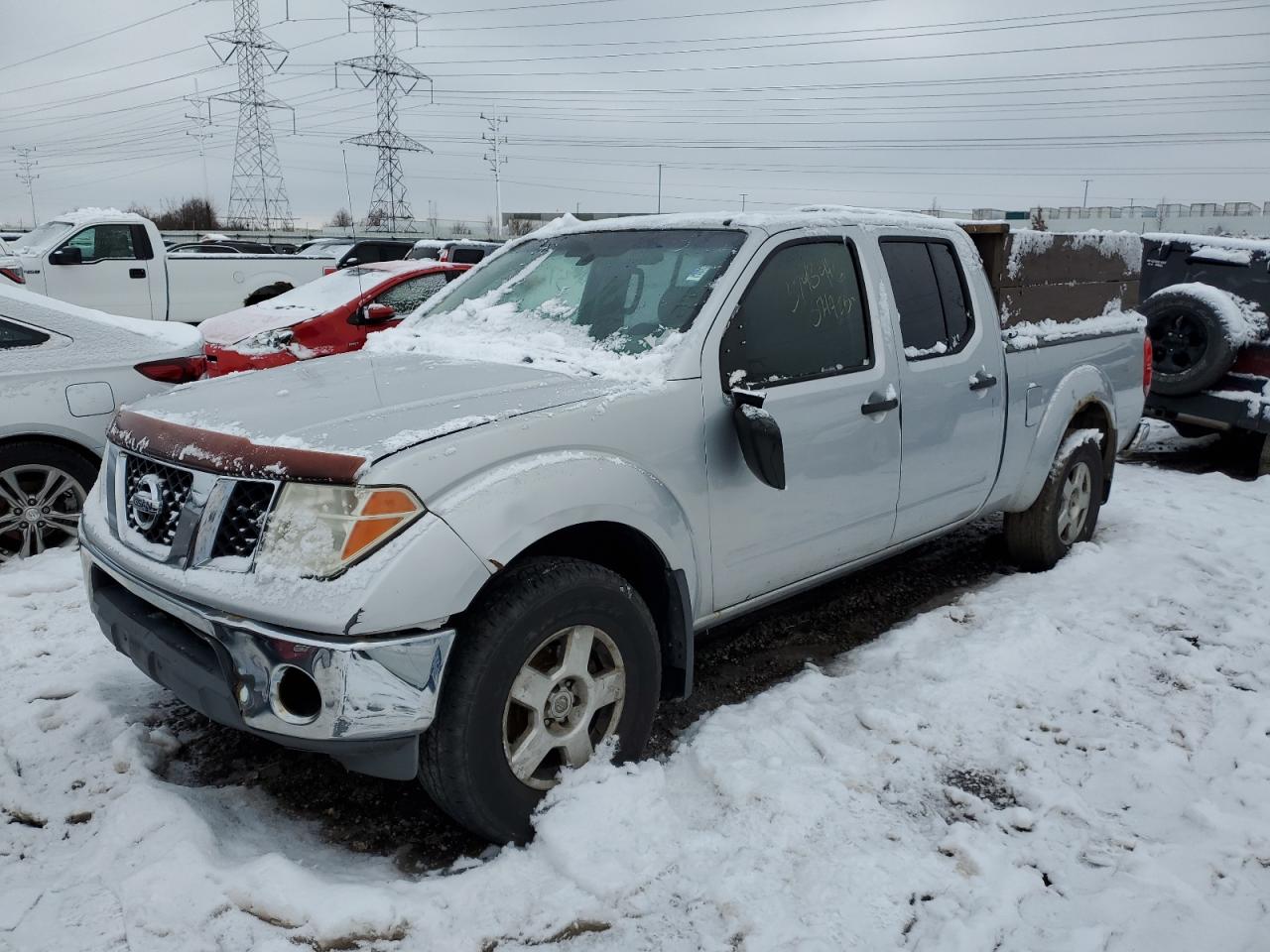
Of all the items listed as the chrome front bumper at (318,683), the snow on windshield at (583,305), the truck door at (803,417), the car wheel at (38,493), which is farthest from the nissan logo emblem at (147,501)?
the car wheel at (38,493)

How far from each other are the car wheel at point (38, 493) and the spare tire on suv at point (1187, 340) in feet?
24.5

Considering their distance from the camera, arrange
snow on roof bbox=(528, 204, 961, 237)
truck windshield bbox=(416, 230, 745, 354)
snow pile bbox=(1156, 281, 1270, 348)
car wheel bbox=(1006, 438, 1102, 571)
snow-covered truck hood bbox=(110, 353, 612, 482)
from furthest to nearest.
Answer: snow pile bbox=(1156, 281, 1270, 348), car wheel bbox=(1006, 438, 1102, 571), snow on roof bbox=(528, 204, 961, 237), truck windshield bbox=(416, 230, 745, 354), snow-covered truck hood bbox=(110, 353, 612, 482)

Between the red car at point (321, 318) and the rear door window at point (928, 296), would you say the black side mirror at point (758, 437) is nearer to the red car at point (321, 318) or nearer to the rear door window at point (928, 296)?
the rear door window at point (928, 296)

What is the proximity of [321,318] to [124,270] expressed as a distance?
6269mm

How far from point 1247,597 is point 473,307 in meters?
3.89

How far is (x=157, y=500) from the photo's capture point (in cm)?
265

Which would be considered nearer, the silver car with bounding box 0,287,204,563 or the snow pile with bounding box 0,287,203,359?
the silver car with bounding box 0,287,204,563

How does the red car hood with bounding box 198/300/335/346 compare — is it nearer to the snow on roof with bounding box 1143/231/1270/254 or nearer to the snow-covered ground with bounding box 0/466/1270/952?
the snow-covered ground with bounding box 0/466/1270/952

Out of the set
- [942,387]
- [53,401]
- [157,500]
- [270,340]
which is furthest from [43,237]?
[942,387]

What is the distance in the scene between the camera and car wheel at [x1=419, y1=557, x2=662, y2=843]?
243 cm

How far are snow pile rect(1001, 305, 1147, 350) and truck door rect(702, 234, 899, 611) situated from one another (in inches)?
44.8

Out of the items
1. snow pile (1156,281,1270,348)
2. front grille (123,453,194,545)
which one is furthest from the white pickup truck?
snow pile (1156,281,1270,348)

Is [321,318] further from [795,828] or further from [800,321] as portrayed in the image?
[795,828]

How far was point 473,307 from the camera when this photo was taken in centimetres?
384
